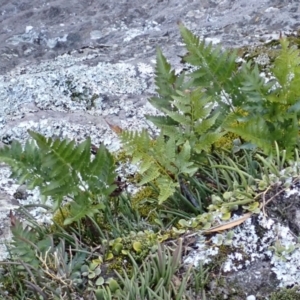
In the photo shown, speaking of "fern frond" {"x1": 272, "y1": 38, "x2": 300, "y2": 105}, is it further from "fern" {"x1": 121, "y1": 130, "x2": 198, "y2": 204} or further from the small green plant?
the small green plant

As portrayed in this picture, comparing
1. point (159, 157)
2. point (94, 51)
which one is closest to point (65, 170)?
point (159, 157)

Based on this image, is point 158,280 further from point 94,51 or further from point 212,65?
point 94,51

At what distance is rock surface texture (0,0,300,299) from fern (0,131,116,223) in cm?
38

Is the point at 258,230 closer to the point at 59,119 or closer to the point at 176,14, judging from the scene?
the point at 59,119

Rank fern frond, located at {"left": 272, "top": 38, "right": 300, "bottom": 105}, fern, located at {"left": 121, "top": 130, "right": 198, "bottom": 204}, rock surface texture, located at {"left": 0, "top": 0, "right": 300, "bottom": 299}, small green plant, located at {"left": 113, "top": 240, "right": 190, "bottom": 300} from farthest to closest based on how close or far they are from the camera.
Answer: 1. rock surface texture, located at {"left": 0, "top": 0, "right": 300, "bottom": 299}
2. fern frond, located at {"left": 272, "top": 38, "right": 300, "bottom": 105}
3. fern, located at {"left": 121, "top": 130, "right": 198, "bottom": 204}
4. small green plant, located at {"left": 113, "top": 240, "right": 190, "bottom": 300}

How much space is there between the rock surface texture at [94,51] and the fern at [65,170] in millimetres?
383

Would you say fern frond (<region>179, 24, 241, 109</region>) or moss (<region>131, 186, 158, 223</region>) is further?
fern frond (<region>179, 24, 241, 109</region>)

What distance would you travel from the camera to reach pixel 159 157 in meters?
2.15

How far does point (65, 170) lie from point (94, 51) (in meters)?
1.13

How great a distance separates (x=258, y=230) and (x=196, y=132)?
0.43 metres

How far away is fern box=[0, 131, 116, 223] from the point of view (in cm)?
198

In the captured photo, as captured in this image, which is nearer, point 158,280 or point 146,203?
point 158,280

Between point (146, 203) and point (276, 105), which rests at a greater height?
point (276, 105)

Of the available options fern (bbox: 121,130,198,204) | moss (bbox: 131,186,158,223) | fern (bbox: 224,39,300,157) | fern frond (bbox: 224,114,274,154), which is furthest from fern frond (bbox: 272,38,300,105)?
moss (bbox: 131,186,158,223)
